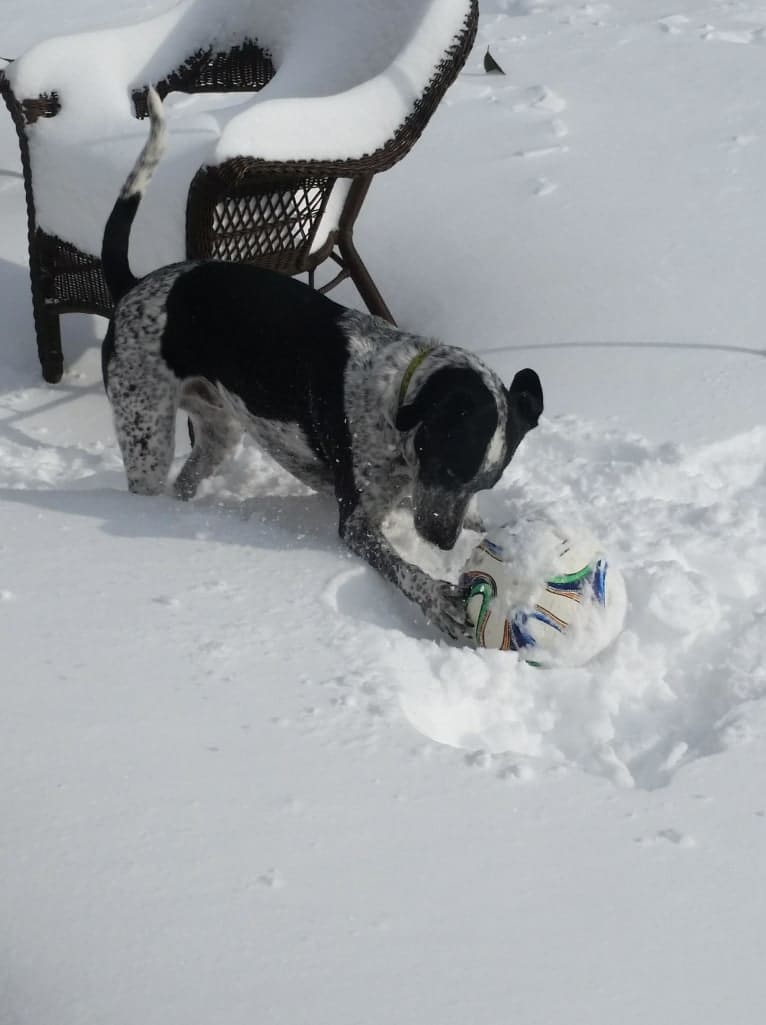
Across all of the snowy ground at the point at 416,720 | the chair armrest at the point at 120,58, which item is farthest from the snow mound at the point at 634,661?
the chair armrest at the point at 120,58

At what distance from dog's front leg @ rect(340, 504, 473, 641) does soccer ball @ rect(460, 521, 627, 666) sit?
1.5 inches

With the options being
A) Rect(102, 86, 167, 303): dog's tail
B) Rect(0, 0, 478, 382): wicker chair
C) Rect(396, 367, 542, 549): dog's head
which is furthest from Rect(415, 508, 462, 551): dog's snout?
Rect(0, 0, 478, 382): wicker chair

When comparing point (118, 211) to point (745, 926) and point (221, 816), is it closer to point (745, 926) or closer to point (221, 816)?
point (221, 816)

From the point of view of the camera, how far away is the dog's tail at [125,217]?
10.5ft

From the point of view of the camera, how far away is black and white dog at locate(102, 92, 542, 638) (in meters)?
2.62

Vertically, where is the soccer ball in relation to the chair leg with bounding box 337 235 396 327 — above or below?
above

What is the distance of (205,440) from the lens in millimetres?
3338

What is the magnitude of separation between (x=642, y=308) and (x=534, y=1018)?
2783mm

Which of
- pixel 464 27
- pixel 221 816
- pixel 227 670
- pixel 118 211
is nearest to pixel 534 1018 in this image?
pixel 221 816

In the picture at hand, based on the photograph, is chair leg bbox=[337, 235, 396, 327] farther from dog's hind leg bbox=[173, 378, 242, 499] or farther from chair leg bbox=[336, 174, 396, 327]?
dog's hind leg bbox=[173, 378, 242, 499]

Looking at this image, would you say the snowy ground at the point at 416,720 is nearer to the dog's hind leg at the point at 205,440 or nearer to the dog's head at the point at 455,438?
the dog's hind leg at the point at 205,440

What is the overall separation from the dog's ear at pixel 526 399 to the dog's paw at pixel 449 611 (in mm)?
400

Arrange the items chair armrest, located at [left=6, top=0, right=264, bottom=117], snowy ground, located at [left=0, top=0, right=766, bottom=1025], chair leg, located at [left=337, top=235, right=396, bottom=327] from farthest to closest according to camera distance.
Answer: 1. chair leg, located at [left=337, top=235, right=396, bottom=327]
2. chair armrest, located at [left=6, top=0, right=264, bottom=117]
3. snowy ground, located at [left=0, top=0, right=766, bottom=1025]

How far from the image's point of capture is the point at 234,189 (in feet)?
12.0
